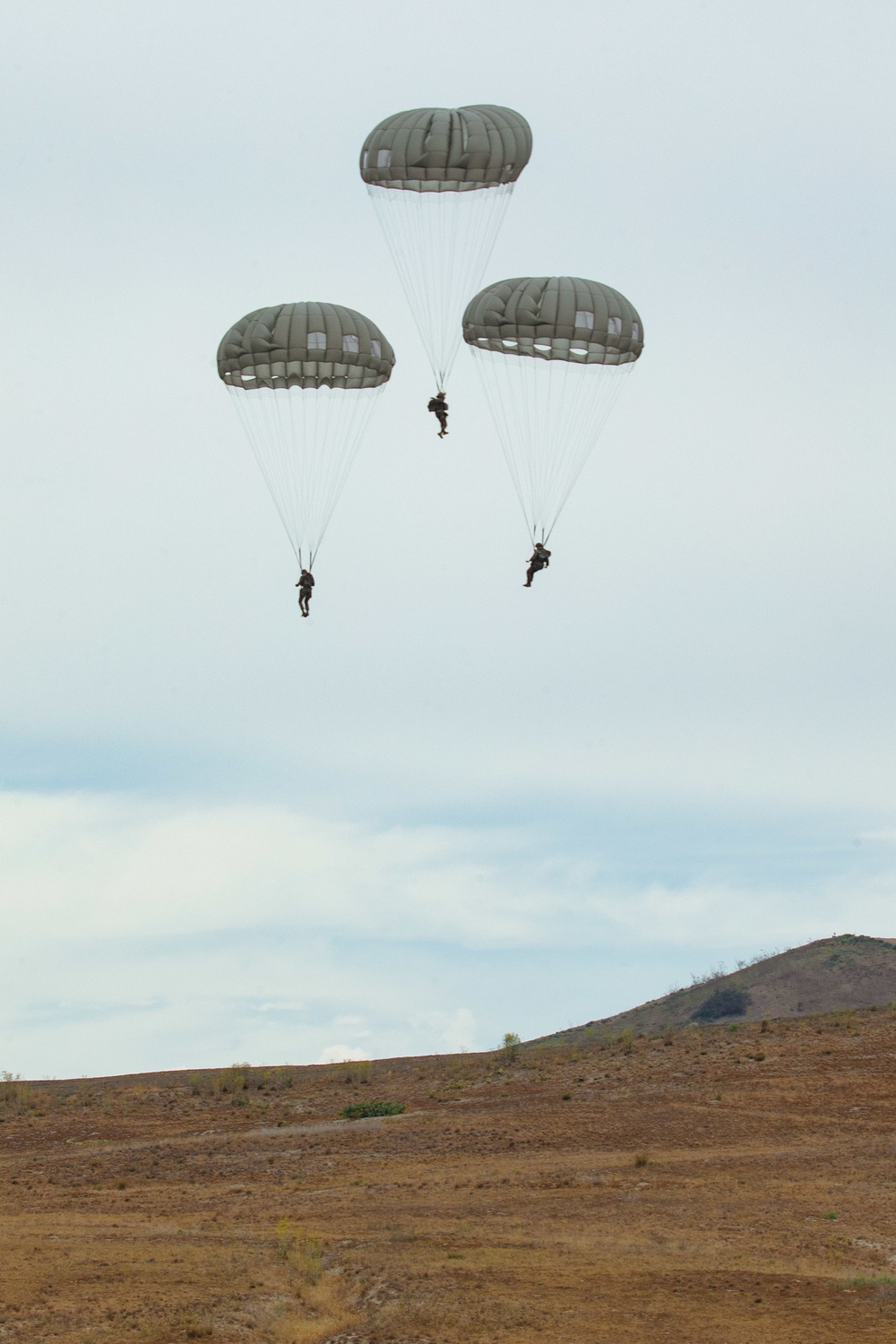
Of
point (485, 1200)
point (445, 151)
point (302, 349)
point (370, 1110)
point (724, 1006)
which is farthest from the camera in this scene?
point (724, 1006)

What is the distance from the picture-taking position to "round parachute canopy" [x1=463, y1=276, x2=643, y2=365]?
33500 millimetres

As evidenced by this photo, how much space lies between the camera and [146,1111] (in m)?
40.0

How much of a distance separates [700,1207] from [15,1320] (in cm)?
1202

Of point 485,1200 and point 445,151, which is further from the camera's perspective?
point 445,151

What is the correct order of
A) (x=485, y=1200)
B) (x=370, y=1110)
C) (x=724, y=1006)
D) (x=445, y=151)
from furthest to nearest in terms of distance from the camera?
(x=724, y=1006) < (x=370, y=1110) < (x=445, y=151) < (x=485, y=1200)

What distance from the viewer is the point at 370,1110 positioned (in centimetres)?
3756

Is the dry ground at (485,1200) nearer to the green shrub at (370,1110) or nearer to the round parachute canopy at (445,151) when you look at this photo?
the green shrub at (370,1110)

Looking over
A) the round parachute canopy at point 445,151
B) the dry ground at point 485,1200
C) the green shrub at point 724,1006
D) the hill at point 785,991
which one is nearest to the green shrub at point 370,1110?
the dry ground at point 485,1200

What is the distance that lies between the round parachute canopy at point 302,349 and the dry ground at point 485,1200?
16780mm

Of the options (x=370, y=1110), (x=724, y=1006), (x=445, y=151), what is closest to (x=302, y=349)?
(x=445, y=151)

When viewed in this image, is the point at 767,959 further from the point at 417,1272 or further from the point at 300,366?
the point at 417,1272

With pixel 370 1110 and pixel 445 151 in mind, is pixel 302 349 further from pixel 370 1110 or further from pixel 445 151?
pixel 370 1110

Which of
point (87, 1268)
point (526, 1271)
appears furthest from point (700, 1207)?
point (87, 1268)

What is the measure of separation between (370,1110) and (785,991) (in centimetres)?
Answer: 3477
